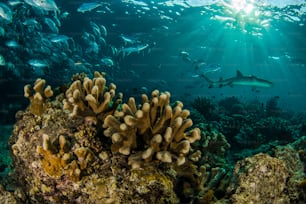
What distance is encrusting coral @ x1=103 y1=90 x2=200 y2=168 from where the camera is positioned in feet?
9.72

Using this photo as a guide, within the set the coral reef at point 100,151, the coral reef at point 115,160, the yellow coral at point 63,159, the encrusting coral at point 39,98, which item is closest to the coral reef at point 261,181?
the coral reef at point 115,160

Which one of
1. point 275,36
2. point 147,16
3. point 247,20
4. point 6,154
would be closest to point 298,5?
point 247,20

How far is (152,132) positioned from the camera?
3182 millimetres

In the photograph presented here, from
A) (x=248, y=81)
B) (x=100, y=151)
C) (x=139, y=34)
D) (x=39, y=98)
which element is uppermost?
(x=39, y=98)

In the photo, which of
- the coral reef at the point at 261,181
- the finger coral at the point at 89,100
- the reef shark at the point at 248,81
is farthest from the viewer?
the reef shark at the point at 248,81

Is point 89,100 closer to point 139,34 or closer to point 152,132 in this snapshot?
point 152,132

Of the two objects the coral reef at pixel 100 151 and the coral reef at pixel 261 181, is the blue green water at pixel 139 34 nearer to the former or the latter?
the coral reef at pixel 100 151

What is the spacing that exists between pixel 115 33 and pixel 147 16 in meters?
5.78

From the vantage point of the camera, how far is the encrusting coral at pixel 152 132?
9.72ft

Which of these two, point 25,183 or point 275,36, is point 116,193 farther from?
point 275,36

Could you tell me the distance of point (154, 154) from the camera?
308 cm

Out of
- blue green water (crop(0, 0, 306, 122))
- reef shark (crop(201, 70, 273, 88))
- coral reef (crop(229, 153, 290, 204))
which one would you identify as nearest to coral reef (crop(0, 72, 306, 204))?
coral reef (crop(229, 153, 290, 204))

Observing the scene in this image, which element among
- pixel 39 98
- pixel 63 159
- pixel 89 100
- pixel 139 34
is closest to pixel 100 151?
pixel 63 159

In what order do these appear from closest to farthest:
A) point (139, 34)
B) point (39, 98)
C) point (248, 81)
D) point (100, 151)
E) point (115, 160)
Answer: point (115, 160), point (100, 151), point (39, 98), point (248, 81), point (139, 34)
